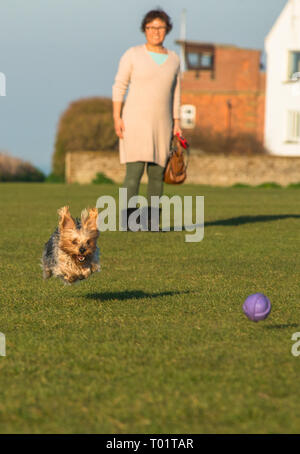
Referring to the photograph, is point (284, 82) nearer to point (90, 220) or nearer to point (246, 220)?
point (246, 220)

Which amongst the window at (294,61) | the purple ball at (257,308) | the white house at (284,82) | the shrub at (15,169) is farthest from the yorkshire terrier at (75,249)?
the window at (294,61)

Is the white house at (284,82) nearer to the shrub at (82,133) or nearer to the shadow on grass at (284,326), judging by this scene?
the shrub at (82,133)

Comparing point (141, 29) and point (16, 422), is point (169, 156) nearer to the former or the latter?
point (141, 29)

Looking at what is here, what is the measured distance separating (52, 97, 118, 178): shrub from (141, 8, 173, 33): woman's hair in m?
29.9

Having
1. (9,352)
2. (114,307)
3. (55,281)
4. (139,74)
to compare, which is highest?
(139,74)

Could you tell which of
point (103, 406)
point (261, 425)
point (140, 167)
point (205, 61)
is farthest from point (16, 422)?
point (205, 61)

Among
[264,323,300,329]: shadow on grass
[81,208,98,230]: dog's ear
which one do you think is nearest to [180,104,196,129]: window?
[81,208,98,230]: dog's ear

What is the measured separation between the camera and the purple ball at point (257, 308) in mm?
4328

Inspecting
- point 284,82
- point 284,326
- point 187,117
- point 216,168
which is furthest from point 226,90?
point 284,326

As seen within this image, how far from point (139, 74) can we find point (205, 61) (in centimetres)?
3428

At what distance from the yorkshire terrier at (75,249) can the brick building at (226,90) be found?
118 feet

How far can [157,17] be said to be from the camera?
9.09 metres

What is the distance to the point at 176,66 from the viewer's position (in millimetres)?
9516

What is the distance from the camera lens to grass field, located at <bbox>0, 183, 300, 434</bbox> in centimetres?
285
